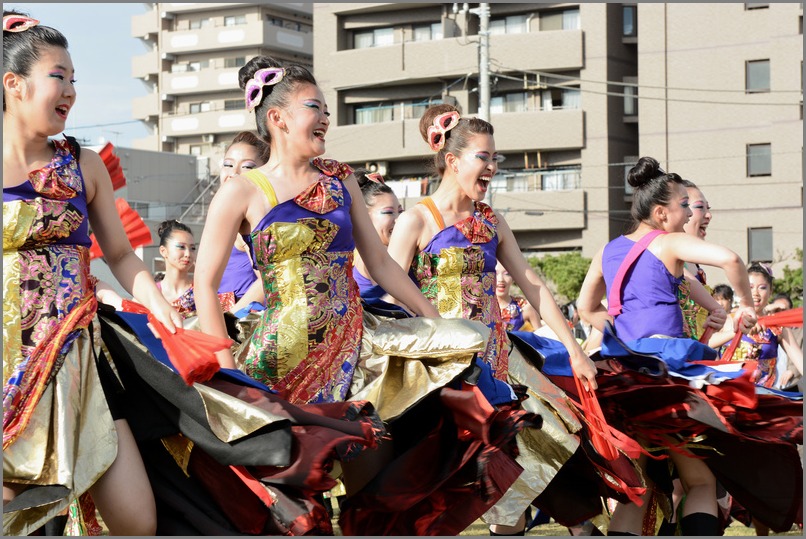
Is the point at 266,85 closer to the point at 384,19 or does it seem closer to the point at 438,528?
the point at 438,528

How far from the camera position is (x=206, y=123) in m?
55.2

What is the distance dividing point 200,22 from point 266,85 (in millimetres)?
54287

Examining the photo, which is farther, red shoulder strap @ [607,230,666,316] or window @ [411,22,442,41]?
window @ [411,22,442,41]

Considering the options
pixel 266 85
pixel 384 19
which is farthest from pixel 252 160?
pixel 384 19

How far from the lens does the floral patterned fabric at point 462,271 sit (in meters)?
5.44

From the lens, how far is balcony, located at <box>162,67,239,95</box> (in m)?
55.4

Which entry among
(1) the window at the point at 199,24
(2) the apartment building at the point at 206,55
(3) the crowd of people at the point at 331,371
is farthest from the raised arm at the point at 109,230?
(1) the window at the point at 199,24

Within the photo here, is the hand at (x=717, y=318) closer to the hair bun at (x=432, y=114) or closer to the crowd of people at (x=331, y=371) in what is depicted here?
the crowd of people at (x=331, y=371)

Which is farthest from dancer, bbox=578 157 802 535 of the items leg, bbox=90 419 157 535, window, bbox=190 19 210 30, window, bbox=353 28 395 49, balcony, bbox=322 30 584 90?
window, bbox=190 19 210 30

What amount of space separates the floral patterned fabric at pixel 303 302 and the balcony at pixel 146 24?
55.7 metres

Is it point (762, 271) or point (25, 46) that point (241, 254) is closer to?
point (25, 46)

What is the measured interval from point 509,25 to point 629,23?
401 cm

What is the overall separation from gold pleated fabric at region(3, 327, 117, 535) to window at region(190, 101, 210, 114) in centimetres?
5386

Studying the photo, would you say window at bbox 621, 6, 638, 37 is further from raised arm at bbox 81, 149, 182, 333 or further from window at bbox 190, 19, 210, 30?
raised arm at bbox 81, 149, 182, 333
